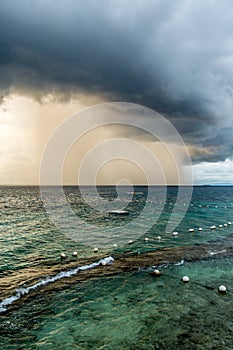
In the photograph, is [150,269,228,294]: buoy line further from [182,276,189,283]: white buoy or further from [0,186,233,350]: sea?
[0,186,233,350]: sea

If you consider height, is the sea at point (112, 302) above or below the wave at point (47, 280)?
below

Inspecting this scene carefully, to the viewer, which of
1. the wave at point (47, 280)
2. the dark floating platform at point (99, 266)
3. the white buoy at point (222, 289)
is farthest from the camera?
the dark floating platform at point (99, 266)

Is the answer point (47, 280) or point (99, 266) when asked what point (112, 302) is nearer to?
point (47, 280)

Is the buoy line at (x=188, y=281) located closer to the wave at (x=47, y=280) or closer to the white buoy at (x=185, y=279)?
the white buoy at (x=185, y=279)

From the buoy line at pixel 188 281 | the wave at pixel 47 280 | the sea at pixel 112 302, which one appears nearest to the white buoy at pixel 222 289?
the buoy line at pixel 188 281

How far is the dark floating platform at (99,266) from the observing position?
1955 cm

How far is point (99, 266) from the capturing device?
23891 mm

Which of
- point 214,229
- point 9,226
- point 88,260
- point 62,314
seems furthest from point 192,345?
point 9,226

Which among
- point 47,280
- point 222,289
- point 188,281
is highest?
point 47,280

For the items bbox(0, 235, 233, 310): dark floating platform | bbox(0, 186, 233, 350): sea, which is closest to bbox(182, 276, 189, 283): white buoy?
bbox(0, 186, 233, 350): sea

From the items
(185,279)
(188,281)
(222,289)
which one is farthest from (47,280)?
(222,289)

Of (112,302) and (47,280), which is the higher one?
(47,280)

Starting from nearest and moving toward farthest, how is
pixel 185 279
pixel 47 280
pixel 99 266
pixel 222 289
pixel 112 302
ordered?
pixel 112 302 < pixel 222 289 < pixel 185 279 < pixel 47 280 < pixel 99 266

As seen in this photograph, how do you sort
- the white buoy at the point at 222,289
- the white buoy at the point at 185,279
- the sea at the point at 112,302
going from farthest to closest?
the white buoy at the point at 185,279, the white buoy at the point at 222,289, the sea at the point at 112,302
